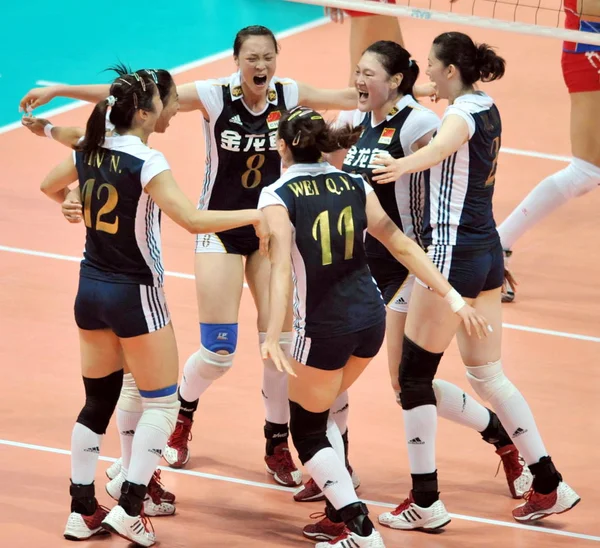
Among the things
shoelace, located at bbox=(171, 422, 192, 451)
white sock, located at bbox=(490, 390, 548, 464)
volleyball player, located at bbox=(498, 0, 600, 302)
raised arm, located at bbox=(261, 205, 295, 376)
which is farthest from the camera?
volleyball player, located at bbox=(498, 0, 600, 302)

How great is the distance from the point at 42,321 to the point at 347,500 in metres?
3.60

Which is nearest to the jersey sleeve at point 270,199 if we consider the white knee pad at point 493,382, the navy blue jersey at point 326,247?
the navy blue jersey at point 326,247

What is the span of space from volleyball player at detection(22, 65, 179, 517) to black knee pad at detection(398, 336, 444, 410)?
1.32 m

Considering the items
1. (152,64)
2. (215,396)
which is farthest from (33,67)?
(215,396)

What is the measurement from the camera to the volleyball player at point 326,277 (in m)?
5.47

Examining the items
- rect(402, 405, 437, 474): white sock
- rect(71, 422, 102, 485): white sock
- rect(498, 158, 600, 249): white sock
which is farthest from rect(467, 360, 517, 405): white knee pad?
rect(498, 158, 600, 249): white sock

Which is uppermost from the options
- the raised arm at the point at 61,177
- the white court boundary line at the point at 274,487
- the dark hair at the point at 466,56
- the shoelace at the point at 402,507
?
the dark hair at the point at 466,56

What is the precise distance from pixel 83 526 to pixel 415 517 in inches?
64.5

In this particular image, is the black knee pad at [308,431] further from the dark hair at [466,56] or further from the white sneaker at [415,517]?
the dark hair at [466,56]

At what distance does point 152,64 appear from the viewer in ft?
46.7

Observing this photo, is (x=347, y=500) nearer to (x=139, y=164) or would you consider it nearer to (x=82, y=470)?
(x=82, y=470)

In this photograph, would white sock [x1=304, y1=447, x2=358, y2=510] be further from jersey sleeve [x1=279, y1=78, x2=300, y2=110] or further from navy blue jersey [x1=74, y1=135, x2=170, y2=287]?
jersey sleeve [x1=279, y1=78, x2=300, y2=110]

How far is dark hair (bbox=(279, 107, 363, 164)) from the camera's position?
18.1 ft

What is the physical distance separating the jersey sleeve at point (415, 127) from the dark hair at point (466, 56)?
1.02ft
